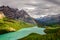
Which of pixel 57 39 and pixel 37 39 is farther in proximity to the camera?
pixel 37 39

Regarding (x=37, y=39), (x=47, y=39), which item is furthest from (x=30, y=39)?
(x=47, y=39)

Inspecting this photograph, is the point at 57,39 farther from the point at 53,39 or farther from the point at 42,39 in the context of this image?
the point at 42,39

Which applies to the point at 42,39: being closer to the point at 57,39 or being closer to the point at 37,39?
the point at 37,39

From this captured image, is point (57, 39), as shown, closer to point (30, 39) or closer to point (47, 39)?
point (47, 39)

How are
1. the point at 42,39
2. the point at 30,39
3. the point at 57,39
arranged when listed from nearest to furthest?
the point at 57,39 < the point at 42,39 < the point at 30,39

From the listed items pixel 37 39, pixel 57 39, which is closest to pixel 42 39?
pixel 37 39

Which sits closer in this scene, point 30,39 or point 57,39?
point 57,39

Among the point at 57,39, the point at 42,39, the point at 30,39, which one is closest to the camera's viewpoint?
the point at 57,39

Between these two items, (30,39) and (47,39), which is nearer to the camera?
(47,39)

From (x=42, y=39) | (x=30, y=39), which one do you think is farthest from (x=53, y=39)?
(x=30, y=39)
